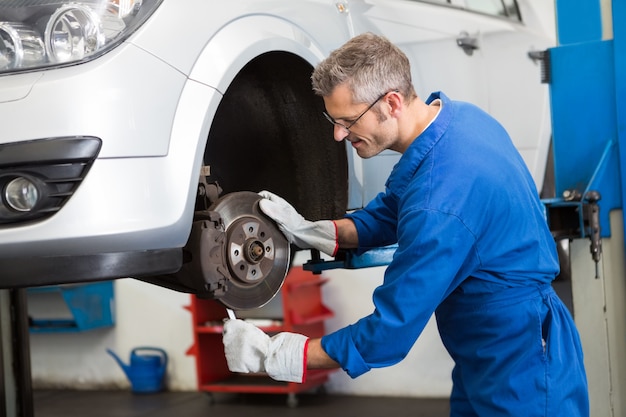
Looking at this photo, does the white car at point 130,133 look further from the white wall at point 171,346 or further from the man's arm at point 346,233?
the white wall at point 171,346

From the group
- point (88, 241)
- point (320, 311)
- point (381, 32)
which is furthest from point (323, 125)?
point (320, 311)

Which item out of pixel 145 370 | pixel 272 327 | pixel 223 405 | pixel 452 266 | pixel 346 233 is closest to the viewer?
pixel 452 266

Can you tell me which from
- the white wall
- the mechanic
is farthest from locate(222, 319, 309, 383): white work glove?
the white wall

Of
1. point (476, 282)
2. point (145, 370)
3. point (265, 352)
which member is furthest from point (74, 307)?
point (476, 282)

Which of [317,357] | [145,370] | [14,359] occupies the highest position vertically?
[317,357]

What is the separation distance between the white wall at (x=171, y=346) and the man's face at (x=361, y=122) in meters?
3.21

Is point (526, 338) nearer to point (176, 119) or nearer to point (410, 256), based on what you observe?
point (410, 256)

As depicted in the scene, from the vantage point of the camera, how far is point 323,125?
2115 millimetres

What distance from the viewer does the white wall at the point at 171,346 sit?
193 inches

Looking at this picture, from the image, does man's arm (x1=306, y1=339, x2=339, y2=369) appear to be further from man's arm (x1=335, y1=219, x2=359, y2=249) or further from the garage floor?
the garage floor

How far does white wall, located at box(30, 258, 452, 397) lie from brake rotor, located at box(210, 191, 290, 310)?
10.2 feet

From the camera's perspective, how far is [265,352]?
1659 millimetres

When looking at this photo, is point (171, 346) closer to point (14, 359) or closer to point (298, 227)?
point (14, 359)

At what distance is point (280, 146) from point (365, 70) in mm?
520
